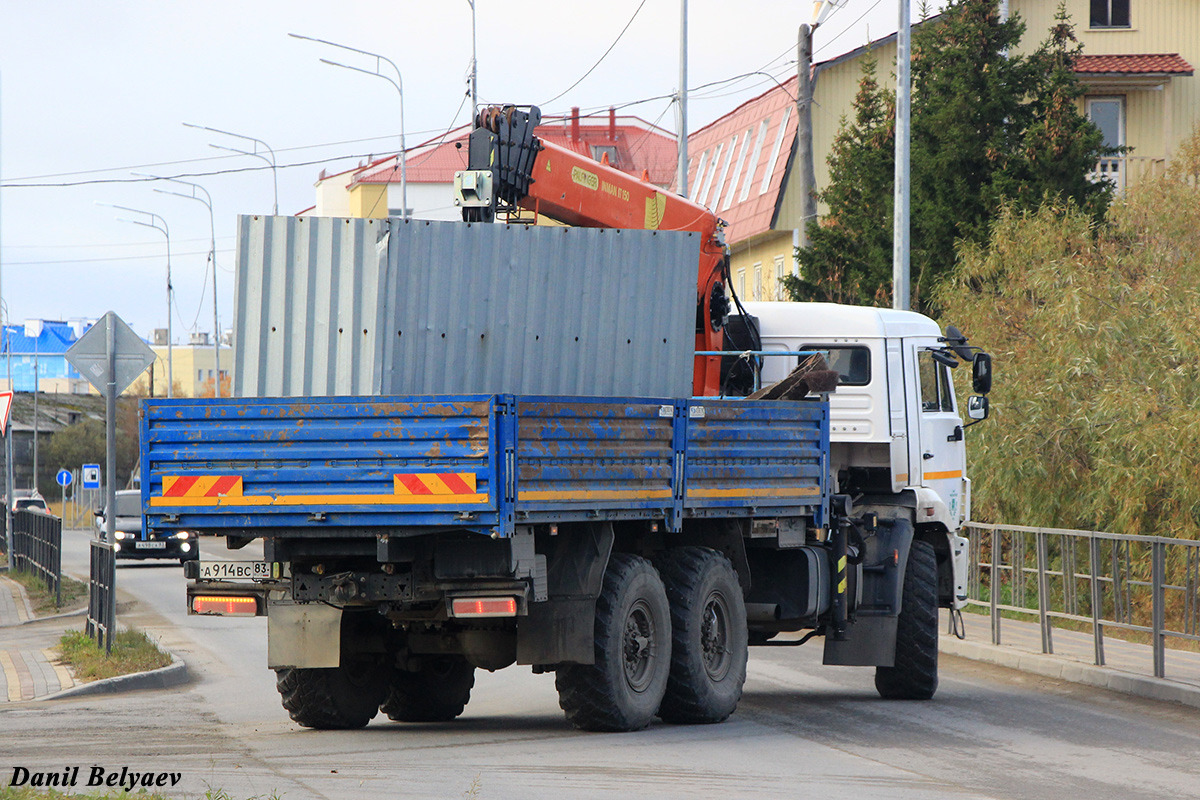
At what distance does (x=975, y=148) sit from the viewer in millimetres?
25234

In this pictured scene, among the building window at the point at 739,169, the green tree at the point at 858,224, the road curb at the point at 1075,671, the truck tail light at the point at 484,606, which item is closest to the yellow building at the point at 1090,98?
the building window at the point at 739,169

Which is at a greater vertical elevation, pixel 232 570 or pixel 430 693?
pixel 232 570

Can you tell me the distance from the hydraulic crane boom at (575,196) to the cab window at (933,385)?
175 centimetres

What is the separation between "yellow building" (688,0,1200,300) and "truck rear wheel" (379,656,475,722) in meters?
26.3

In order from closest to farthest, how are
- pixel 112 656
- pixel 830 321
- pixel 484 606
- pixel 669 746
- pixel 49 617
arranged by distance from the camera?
pixel 484 606, pixel 669 746, pixel 830 321, pixel 112 656, pixel 49 617

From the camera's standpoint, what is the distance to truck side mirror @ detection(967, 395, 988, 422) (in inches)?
552

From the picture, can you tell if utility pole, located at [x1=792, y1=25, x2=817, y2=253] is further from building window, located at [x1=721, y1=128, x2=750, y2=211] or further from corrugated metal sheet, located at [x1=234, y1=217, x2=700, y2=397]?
corrugated metal sheet, located at [x1=234, y1=217, x2=700, y2=397]

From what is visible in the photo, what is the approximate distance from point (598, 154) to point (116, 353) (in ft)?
169

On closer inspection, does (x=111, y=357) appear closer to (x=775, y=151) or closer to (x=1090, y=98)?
(x=775, y=151)

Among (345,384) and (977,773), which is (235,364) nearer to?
(345,384)

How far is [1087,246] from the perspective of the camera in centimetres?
2230

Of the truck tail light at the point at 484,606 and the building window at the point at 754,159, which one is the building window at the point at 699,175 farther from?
the truck tail light at the point at 484,606

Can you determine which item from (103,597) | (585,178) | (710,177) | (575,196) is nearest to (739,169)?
(710,177)

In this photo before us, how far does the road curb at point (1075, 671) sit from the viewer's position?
478 inches
